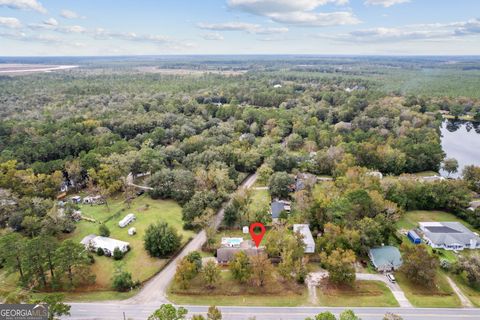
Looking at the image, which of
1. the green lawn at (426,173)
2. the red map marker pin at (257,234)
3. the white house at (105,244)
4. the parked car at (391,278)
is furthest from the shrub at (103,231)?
the green lawn at (426,173)

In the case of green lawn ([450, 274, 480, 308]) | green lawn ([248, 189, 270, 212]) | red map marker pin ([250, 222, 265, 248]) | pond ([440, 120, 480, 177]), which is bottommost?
green lawn ([450, 274, 480, 308])

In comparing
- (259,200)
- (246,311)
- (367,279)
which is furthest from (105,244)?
(367,279)

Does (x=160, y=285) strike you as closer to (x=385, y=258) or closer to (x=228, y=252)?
(x=228, y=252)

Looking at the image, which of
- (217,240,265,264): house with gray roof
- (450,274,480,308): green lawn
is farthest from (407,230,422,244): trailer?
(217,240,265,264): house with gray roof

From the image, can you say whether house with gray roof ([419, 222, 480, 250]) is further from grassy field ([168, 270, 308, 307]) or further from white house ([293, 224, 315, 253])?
grassy field ([168, 270, 308, 307])

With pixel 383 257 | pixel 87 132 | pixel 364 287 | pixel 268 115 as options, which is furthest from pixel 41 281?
pixel 268 115

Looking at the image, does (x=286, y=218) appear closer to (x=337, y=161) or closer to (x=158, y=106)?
(x=337, y=161)
